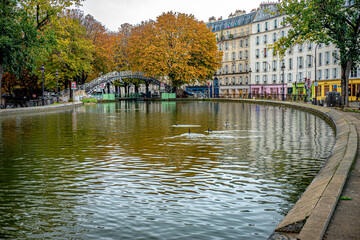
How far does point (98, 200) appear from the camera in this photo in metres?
7.43

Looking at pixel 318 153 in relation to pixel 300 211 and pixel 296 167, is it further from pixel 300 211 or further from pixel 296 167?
pixel 300 211

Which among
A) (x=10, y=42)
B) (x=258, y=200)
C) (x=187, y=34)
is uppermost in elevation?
(x=187, y=34)

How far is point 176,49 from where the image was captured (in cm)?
7394

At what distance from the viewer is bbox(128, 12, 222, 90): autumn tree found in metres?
74.1

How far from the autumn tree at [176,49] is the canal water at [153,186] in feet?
194

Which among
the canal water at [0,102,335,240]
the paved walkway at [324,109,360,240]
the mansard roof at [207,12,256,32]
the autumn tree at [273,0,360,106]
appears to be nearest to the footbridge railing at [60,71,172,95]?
the mansard roof at [207,12,256,32]

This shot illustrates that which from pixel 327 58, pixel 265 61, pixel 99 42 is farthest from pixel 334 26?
pixel 265 61

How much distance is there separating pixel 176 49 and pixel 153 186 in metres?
66.9

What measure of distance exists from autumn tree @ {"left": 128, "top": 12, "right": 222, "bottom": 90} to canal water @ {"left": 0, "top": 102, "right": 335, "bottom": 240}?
194 ft

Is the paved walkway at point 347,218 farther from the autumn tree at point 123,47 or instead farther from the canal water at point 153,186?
the autumn tree at point 123,47

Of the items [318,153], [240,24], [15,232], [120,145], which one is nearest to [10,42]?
[120,145]

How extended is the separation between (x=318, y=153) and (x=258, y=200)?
242 inches

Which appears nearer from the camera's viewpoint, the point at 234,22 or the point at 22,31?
the point at 22,31

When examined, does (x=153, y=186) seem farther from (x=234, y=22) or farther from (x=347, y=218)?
(x=234, y=22)
